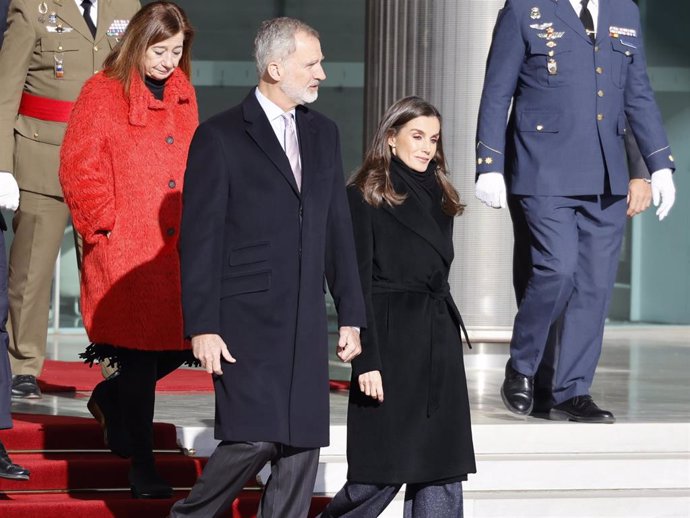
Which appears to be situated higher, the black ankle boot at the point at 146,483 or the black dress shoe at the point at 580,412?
the black dress shoe at the point at 580,412

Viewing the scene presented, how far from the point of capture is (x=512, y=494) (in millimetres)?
5625

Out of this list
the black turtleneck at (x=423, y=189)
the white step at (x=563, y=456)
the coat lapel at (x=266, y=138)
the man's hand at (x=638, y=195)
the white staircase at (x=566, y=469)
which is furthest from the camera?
the man's hand at (x=638, y=195)

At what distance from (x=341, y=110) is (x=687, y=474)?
6463mm

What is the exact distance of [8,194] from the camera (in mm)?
5305

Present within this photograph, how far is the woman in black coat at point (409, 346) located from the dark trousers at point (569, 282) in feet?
4.56

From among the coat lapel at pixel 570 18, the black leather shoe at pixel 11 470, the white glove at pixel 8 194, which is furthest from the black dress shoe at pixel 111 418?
the coat lapel at pixel 570 18

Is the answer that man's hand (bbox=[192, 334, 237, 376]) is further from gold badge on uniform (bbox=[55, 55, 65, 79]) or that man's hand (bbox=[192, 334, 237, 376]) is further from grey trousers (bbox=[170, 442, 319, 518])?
gold badge on uniform (bbox=[55, 55, 65, 79])

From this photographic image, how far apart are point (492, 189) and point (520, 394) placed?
2.60 feet

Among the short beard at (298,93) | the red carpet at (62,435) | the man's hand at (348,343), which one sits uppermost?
the short beard at (298,93)

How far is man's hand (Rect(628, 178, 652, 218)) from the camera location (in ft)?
20.9

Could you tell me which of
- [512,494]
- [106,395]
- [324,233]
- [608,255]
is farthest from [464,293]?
[324,233]

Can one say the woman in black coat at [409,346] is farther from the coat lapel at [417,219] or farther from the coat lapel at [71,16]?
the coat lapel at [71,16]

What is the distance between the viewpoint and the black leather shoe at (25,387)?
21.1 feet

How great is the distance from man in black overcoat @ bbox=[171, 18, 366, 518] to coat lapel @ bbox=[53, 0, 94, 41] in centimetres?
210
